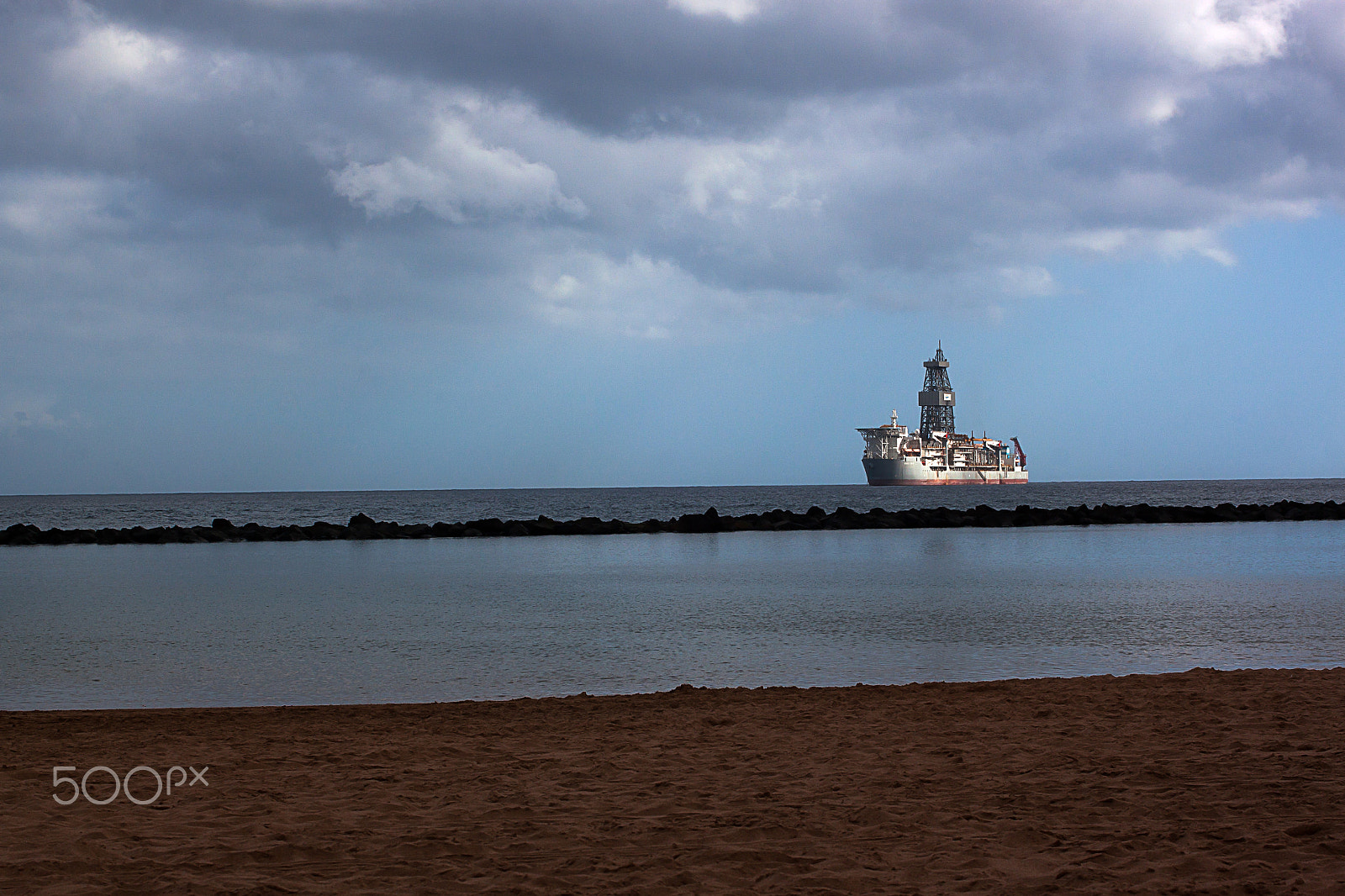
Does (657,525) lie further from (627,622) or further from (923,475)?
(923,475)

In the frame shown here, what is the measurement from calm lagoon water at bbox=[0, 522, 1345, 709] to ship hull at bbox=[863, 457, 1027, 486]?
9727cm

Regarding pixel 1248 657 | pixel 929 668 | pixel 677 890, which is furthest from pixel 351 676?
pixel 1248 657

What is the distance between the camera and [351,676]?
34.0 ft

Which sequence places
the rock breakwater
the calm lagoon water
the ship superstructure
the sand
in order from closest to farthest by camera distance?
the sand → the calm lagoon water → the rock breakwater → the ship superstructure

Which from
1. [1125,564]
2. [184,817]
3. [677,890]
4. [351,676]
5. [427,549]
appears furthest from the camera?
[427,549]

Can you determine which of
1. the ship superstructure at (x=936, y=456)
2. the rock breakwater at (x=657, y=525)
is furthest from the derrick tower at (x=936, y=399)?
the rock breakwater at (x=657, y=525)

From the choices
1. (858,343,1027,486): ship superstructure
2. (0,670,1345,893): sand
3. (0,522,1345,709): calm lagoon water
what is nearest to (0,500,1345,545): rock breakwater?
(0,522,1345,709): calm lagoon water

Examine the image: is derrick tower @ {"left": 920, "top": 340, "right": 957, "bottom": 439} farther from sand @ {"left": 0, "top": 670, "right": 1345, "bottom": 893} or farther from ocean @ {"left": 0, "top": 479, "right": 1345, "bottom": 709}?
sand @ {"left": 0, "top": 670, "right": 1345, "bottom": 893}

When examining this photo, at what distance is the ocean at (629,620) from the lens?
33.7ft

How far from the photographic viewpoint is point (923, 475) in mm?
124750

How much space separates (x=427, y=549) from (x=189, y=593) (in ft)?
42.6

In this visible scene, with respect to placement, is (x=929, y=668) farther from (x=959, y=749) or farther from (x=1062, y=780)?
(x=1062, y=780)

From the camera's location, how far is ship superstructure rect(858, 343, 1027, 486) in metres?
124

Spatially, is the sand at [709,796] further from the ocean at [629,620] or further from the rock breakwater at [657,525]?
the rock breakwater at [657,525]
